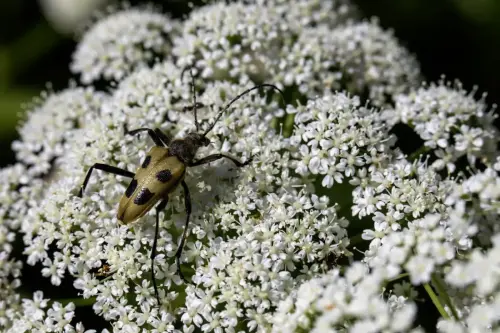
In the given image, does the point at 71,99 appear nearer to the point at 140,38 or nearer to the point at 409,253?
the point at 140,38

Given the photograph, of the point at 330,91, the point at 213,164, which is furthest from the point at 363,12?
the point at 213,164

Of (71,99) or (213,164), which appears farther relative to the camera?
(71,99)

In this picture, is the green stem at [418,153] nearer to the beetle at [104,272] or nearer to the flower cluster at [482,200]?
the flower cluster at [482,200]

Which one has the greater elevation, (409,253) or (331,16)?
(331,16)

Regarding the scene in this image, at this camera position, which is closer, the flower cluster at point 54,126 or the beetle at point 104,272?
the beetle at point 104,272

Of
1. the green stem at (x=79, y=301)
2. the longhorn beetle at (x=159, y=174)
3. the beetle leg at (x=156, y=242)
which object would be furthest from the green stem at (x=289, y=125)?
the green stem at (x=79, y=301)

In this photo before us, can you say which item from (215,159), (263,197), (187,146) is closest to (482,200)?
(263,197)
